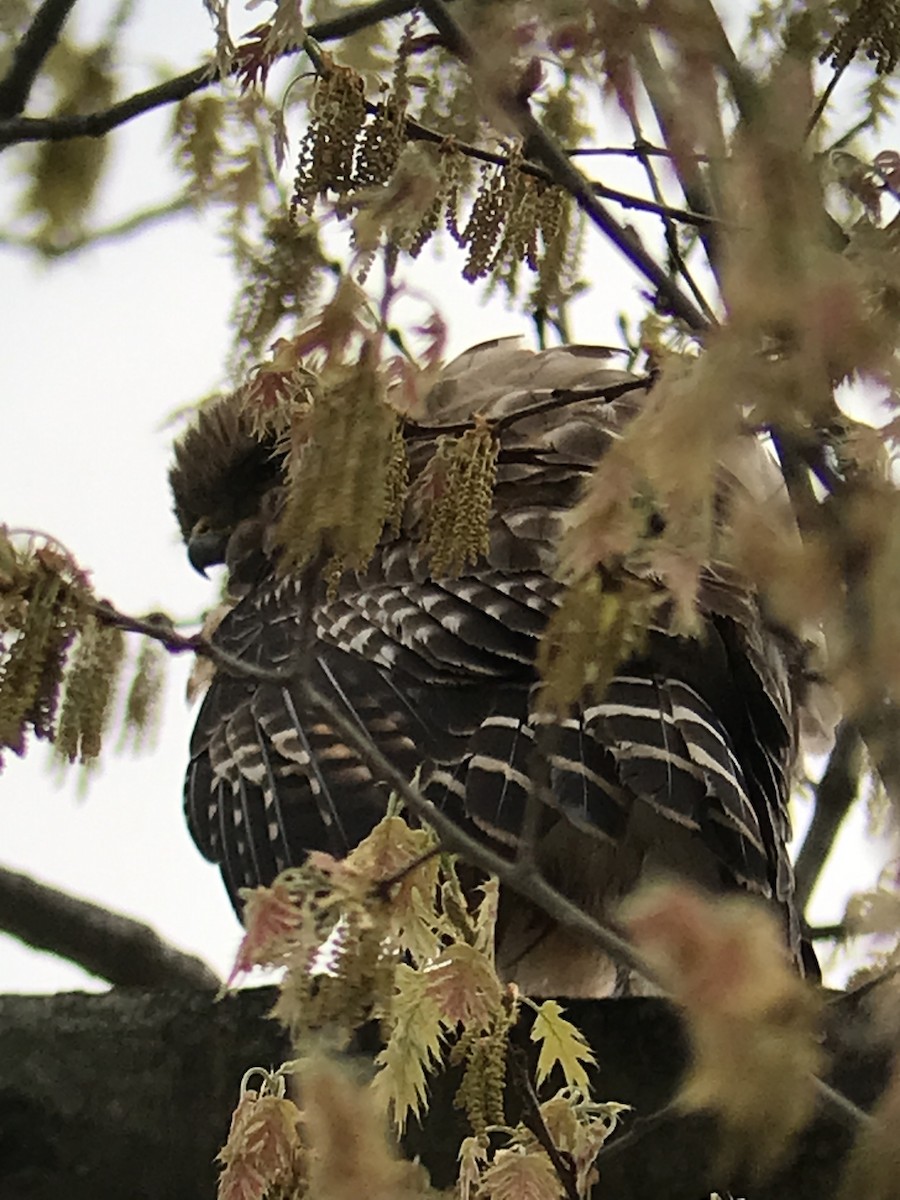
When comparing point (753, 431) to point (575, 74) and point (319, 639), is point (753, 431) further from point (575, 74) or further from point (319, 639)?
point (319, 639)

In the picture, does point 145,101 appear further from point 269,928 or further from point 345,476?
point 269,928

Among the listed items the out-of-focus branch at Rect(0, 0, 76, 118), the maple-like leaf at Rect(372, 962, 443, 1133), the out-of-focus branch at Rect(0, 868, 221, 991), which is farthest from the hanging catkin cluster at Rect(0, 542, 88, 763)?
the out-of-focus branch at Rect(0, 868, 221, 991)

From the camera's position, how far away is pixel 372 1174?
1324 millimetres

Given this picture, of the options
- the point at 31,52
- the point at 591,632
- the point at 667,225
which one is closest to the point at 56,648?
the point at 591,632

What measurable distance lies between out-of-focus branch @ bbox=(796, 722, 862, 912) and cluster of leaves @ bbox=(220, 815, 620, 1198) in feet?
5.92

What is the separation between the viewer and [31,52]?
93.9 inches

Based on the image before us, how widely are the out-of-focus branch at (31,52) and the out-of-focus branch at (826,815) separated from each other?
6.32 ft

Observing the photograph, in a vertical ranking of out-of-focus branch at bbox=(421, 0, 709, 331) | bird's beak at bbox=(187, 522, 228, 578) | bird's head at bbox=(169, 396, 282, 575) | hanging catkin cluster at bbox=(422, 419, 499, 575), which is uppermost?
bird's head at bbox=(169, 396, 282, 575)

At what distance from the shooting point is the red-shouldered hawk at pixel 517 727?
2.51 metres

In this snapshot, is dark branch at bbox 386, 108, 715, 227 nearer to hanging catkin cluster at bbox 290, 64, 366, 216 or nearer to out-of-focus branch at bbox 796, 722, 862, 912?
hanging catkin cluster at bbox 290, 64, 366, 216

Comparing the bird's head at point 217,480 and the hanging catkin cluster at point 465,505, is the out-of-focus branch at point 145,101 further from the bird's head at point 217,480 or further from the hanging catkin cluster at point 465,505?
the bird's head at point 217,480

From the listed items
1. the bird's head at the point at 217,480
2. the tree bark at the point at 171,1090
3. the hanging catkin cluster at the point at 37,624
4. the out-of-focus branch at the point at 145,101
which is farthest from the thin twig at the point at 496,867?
the bird's head at the point at 217,480

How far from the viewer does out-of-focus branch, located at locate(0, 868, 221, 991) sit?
2920 mm

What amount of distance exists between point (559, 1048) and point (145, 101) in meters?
1.37
